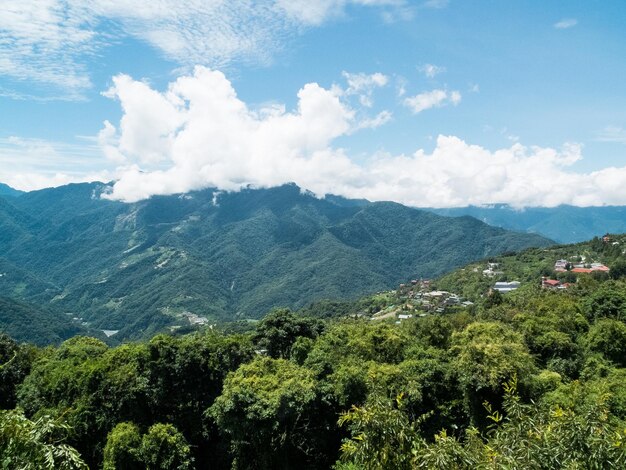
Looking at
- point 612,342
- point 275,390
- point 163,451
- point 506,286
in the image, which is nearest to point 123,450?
point 163,451

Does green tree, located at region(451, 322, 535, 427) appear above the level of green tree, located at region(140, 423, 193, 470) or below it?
above

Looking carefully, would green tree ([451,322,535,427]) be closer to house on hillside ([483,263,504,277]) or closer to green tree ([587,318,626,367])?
green tree ([587,318,626,367])

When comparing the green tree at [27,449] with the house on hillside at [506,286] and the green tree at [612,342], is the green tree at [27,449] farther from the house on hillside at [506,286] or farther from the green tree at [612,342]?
the house on hillside at [506,286]

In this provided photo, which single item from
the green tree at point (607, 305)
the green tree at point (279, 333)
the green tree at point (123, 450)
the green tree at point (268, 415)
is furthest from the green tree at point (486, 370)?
the green tree at point (607, 305)

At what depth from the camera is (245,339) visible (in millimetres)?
36594

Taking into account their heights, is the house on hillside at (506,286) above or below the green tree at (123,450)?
below

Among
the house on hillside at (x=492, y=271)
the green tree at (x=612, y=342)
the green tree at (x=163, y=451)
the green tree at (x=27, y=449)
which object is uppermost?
the green tree at (x=27, y=449)

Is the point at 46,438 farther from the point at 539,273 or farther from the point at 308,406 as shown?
the point at 539,273

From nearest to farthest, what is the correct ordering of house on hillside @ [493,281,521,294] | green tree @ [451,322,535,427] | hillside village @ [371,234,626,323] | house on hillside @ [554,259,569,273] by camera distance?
green tree @ [451,322,535,427], hillside village @ [371,234,626,323], house on hillside @ [493,281,521,294], house on hillside @ [554,259,569,273]

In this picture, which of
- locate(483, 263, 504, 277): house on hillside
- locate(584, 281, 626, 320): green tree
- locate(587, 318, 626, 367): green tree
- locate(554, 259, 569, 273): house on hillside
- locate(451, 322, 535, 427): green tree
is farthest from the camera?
locate(483, 263, 504, 277): house on hillside

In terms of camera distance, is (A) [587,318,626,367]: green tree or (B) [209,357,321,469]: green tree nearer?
(B) [209,357,321,469]: green tree

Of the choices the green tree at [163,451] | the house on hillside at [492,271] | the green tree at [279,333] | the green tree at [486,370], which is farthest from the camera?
the house on hillside at [492,271]

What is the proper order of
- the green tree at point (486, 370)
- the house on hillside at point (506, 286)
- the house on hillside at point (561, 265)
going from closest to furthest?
the green tree at point (486, 370)
the house on hillside at point (506, 286)
the house on hillside at point (561, 265)

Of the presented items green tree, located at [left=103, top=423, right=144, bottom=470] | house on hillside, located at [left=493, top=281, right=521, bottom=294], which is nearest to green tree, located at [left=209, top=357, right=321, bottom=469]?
green tree, located at [left=103, top=423, right=144, bottom=470]
